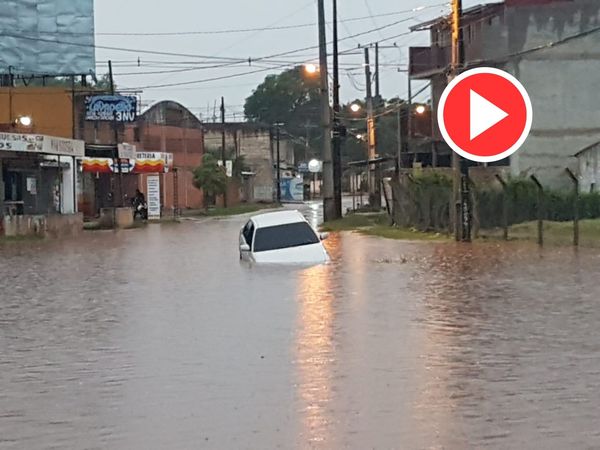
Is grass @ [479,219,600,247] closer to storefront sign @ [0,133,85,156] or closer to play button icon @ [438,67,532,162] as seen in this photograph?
play button icon @ [438,67,532,162]

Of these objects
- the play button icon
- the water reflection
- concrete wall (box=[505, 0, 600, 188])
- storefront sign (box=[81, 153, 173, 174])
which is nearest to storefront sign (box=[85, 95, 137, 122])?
storefront sign (box=[81, 153, 173, 174])

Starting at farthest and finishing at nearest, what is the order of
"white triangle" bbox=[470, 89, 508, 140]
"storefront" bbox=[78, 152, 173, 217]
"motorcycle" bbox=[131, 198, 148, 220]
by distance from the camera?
"storefront" bbox=[78, 152, 173, 217]
"motorcycle" bbox=[131, 198, 148, 220]
"white triangle" bbox=[470, 89, 508, 140]

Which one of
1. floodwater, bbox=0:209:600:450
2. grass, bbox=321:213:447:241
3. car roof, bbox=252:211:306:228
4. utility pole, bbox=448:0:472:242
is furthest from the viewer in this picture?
grass, bbox=321:213:447:241

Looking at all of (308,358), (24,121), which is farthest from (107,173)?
(308,358)

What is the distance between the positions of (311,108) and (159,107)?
5312 cm

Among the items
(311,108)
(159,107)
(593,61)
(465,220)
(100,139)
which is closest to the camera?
(465,220)

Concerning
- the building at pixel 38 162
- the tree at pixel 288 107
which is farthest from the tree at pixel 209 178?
the tree at pixel 288 107

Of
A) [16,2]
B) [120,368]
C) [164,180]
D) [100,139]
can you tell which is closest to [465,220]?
[120,368]

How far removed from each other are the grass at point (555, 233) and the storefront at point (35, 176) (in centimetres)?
1780

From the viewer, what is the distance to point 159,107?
9000 centimetres

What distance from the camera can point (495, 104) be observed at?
915 inches

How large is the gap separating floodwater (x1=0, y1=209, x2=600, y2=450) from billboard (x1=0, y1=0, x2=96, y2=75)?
3784 centimetres

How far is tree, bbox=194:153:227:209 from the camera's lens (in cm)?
7681

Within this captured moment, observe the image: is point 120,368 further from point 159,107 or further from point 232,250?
point 159,107
